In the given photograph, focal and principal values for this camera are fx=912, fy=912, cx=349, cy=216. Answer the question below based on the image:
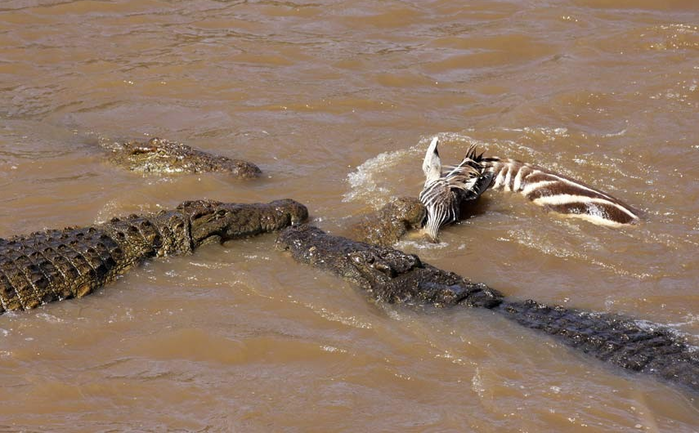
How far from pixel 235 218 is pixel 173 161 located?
4.89 feet

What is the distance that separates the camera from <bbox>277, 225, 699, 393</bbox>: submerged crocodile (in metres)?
5.02

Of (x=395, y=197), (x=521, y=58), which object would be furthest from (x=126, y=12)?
(x=395, y=197)

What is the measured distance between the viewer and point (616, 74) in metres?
9.98

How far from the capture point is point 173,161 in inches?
308

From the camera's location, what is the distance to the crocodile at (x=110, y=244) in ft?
18.7

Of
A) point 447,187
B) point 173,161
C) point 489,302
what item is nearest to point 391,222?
point 447,187

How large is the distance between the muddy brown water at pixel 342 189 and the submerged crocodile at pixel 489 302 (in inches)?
4.4

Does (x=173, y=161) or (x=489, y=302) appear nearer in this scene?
(x=489, y=302)

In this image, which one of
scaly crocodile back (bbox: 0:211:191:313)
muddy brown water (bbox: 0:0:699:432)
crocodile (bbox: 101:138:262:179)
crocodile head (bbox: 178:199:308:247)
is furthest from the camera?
crocodile (bbox: 101:138:262:179)

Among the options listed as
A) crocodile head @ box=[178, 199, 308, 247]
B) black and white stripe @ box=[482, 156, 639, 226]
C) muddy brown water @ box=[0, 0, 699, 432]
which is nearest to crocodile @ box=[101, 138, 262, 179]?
muddy brown water @ box=[0, 0, 699, 432]

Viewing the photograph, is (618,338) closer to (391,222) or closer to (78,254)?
(391,222)

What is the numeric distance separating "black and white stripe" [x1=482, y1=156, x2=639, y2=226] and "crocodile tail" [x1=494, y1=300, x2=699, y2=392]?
5.09 ft

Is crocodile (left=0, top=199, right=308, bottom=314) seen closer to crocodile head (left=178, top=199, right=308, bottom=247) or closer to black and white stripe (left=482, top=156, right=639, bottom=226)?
crocodile head (left=178, top=199, right=308, bottom=247)

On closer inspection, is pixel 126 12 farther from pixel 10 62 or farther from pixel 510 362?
pixel 510 362
